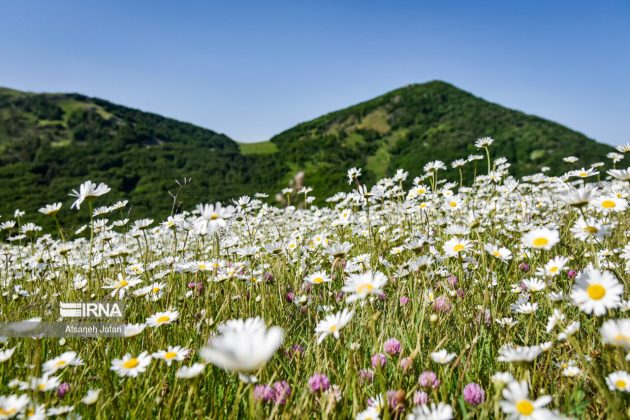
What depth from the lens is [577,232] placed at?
1.84 metres

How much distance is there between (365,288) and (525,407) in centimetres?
57

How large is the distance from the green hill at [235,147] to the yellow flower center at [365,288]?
49857mm

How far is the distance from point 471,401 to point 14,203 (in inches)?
2858

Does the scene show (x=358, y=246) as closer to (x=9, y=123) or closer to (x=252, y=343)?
(x=252, y=343)

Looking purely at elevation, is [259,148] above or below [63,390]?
above

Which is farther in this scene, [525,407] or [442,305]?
[442,305]

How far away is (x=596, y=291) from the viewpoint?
4.46 feet

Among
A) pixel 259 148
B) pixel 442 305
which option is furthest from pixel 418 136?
pixel 442 305

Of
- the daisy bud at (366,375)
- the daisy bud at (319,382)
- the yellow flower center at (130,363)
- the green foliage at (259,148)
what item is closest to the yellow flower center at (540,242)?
the daisy bud at (366,375)

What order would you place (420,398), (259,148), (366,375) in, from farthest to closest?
(259,148), (366,375), (420,398)

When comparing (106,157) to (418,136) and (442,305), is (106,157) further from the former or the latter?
(442,305)

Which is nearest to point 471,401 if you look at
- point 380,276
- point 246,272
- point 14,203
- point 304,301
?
point 380,276

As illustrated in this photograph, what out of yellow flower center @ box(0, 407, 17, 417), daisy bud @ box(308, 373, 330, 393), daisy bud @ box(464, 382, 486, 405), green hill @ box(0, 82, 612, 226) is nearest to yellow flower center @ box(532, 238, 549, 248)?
daisy bud @ box(464, 382, 486, 405)

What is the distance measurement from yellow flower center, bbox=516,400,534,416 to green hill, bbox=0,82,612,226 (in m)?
50.3
